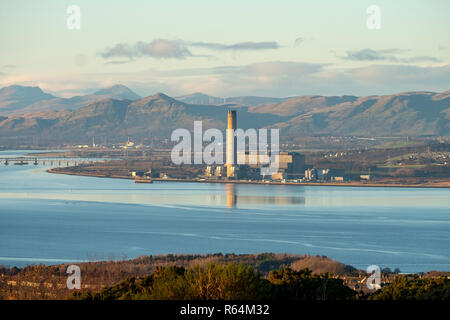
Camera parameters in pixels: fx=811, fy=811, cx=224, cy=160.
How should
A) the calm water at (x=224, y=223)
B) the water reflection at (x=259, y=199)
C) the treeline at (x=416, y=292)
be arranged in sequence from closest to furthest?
the treeline at (x=416, y=292), the calm water at (x=224, y=223), the water reflection at (x=259, y=199)

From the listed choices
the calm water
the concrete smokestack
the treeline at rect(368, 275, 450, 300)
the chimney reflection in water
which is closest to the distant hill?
the concrete smokestack

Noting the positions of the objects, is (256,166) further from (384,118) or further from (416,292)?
(384,118)

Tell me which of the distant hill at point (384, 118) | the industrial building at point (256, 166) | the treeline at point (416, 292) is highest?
the distant hill at point (384, 118)

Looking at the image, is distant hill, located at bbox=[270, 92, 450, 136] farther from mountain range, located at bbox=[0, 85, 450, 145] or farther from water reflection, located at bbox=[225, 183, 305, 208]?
water reflection, located at bbox=[225, 183, 305, 208]

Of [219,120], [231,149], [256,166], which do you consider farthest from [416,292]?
[219,120]

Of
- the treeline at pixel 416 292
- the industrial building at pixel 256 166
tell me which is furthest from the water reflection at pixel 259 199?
the treeline at pixel 416 292

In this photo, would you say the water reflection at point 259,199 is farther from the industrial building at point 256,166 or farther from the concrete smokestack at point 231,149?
the concrete smokestack at point 231,149

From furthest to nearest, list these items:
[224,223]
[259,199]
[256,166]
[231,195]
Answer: [256,166]
[231,195]
[259,199]
[224,223]

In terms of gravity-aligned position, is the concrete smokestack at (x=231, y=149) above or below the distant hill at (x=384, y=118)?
below
